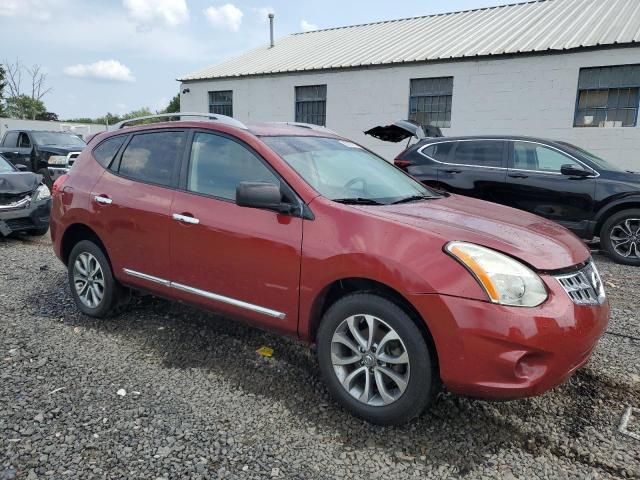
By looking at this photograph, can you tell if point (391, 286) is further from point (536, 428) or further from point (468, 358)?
point (536, 428)

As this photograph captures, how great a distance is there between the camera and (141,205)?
145 inches

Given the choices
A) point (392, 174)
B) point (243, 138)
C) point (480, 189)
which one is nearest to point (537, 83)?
point (480, 189)

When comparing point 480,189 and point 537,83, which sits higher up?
point 537,83

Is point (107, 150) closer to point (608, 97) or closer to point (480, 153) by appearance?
point (480, 153)

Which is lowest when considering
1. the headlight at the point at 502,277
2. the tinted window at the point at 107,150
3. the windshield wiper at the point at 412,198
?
the headlight at the point at 502,277

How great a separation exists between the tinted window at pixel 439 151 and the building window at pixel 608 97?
22.5 ft

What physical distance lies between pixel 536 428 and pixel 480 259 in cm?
109

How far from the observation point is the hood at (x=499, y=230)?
2.51 metres

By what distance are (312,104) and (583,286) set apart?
15338 mm

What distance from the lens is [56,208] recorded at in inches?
172

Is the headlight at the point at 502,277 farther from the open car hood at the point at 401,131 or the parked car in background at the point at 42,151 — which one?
the parked car in background at the point at 42,151

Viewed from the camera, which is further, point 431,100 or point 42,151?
point 431,100

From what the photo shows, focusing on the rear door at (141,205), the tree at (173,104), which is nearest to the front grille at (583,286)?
the rear door at (141,205)

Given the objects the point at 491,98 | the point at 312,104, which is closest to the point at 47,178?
the point at 312,104
